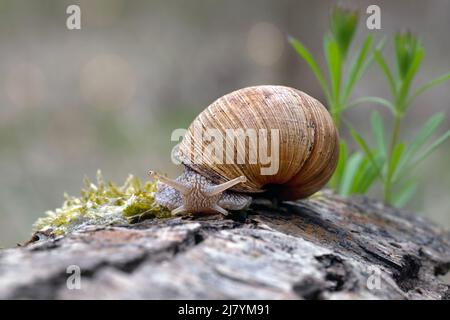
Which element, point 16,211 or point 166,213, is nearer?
point 166,213

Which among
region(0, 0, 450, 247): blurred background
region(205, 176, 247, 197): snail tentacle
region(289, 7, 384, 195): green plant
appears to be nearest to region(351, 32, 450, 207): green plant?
region(289, 7, 384, 195): green plant

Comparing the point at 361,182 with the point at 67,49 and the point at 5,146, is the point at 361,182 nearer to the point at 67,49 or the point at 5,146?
the point at 5,146

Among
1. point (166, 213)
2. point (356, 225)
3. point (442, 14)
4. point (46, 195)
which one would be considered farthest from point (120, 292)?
point (442, 14)

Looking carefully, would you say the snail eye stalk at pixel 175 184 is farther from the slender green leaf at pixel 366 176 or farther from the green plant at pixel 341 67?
the slender green leaf at pixel 366 176

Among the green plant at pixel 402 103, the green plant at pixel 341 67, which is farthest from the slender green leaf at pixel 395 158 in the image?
the green plant at pixel 341 67

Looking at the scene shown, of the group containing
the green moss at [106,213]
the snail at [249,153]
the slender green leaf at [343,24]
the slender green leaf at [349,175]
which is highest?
the slender green leaf at [343,24]

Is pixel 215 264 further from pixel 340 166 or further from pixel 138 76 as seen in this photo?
pixel 138 76

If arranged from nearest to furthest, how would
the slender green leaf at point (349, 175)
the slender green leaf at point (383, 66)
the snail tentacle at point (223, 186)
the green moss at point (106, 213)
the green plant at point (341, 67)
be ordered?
the green moss at point (106, 213) < the snail tentacle at point (223, 186) < the slender green leaf at point (383, 66) < the green plant at point (341, 67) < the slender green leaf at point (349, 175)
